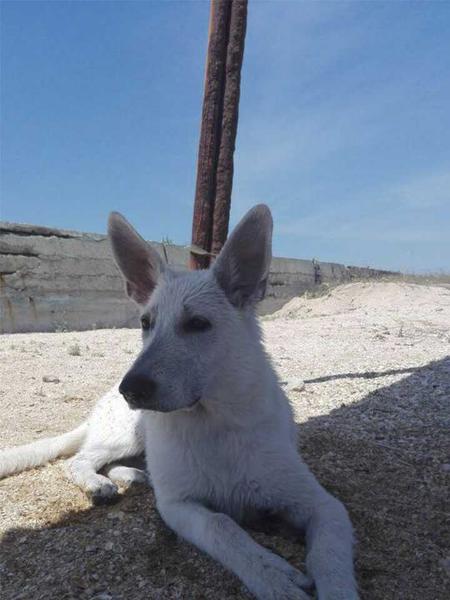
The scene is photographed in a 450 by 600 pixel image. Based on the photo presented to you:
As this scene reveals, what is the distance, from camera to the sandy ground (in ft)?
6.82

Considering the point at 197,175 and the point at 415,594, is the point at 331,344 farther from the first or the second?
the point at 415,594

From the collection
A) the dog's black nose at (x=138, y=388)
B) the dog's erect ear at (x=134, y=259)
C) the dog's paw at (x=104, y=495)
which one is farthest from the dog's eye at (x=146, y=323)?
the dog's paw at (x=104, y=495)

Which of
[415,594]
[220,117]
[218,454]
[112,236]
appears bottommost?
[415,594]

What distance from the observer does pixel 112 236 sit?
9.30 feet

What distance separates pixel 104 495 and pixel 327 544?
4.41ft

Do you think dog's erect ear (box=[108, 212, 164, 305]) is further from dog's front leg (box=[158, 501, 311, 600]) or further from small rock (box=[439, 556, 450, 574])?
small rock (box=[439, 556, 450, 574])

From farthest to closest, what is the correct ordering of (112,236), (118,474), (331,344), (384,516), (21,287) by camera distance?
(21,287) → (331,344) → (118,474) → (112,236) → (384,516)

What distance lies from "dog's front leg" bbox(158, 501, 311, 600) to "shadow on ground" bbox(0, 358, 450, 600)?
0.24 ft

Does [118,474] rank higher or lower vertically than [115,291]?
lower

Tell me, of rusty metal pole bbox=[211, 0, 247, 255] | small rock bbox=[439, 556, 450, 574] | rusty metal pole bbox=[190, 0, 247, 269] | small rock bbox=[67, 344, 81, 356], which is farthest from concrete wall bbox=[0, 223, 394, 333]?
small rock bbox=[439, 556, 450, 574]

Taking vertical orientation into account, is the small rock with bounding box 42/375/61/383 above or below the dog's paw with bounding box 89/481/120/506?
above

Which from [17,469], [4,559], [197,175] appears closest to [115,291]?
[197,175]

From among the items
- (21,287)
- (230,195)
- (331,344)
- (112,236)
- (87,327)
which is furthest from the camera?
(87,327)

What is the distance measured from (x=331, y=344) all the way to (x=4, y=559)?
5.92m
